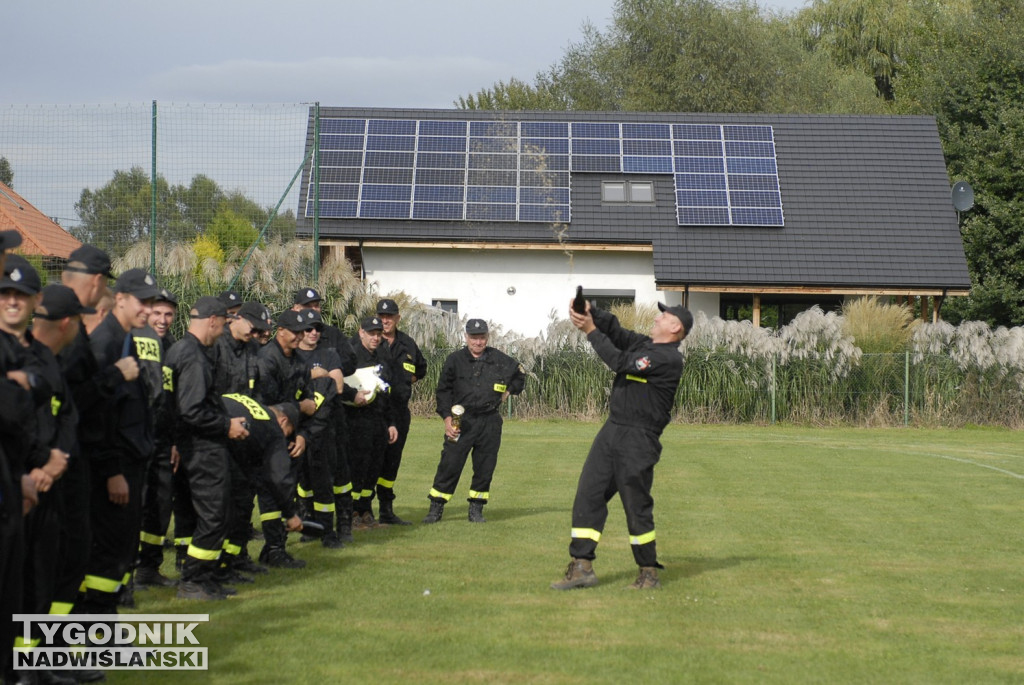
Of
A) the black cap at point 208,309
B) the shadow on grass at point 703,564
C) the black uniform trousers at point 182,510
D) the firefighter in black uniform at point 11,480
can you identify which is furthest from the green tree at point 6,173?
the firefighter in black uniform at point 11,480

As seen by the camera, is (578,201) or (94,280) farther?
(578,201)

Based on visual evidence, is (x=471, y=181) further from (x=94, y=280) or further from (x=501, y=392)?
(x=94, y=280)

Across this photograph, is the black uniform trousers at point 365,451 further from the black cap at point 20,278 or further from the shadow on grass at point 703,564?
the black cap at point 20,278

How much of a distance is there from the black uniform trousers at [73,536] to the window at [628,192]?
27464 mm

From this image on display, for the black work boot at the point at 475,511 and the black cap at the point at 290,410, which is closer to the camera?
the black cap at the point at 290,410

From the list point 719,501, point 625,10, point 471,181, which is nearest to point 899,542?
point 719,501

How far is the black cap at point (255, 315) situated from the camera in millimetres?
9781

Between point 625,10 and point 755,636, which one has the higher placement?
point 625,10

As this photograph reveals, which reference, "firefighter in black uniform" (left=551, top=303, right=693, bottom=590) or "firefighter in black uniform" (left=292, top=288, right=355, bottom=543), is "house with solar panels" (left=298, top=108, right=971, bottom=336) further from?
"firefighter in black uniform" (left=551, top=303, right=693, bottom=590)

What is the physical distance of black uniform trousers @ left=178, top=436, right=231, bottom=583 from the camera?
8758mm

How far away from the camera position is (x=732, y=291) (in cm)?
3191

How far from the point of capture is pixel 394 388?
12984mm

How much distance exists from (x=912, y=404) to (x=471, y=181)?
13.2 metres

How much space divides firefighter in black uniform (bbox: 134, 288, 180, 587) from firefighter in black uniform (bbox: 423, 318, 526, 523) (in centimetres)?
394
